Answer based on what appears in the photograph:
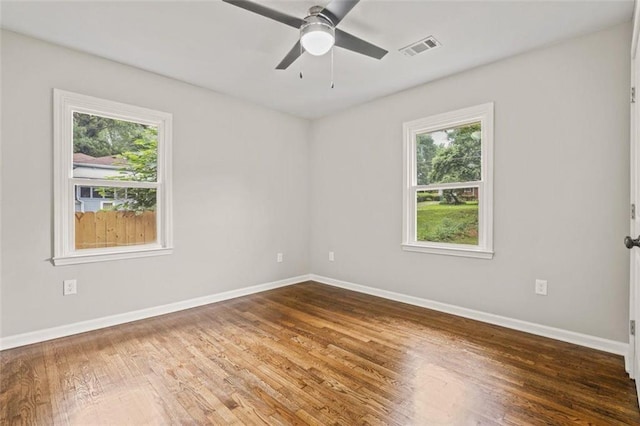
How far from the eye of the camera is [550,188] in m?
2.71

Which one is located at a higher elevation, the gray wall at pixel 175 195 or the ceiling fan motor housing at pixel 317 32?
the ceiling fan motor housing at pixel 317 32

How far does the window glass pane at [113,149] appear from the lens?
2.92 metres

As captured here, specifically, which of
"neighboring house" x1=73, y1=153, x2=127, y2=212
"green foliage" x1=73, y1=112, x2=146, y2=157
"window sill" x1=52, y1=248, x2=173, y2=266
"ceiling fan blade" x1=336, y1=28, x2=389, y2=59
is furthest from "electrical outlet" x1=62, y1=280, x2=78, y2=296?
"ceiling fan blade" x1=336, y1=28, x2=389, y2=59

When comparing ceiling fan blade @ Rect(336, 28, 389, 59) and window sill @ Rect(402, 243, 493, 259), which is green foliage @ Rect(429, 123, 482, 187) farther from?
ceiling fan blade @ Rect(336, 28, 389, 59)

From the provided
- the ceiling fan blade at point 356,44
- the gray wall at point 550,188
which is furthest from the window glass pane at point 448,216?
the ceiling fan blade at point 356,44

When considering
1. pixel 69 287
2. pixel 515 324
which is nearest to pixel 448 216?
pixel 515 324

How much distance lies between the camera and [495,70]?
9.89ft

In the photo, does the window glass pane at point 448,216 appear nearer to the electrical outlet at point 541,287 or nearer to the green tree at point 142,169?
the electrical outlet at point 541,287

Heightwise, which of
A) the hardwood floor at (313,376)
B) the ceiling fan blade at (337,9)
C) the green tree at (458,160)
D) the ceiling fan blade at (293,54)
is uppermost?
the ceiling fan blade at (337,9)

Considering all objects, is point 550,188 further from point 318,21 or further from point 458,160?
point 318,21

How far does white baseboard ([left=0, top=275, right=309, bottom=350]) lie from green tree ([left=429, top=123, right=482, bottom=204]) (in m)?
2.63

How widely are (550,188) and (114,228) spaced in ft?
13.4

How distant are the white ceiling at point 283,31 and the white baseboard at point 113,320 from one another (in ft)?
8.08

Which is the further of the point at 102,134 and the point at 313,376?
the point at 102,134
